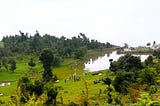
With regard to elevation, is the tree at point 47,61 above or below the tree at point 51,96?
above

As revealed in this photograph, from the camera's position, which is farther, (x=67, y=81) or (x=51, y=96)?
(x=67, y=81)

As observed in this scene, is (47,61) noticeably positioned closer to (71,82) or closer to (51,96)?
(71,82)

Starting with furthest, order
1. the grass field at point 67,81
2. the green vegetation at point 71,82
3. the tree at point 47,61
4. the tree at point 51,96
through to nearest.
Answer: the tree at point 47,61
the grass field at point 67,81
the tree at point 51,96
the green vegetation at point 71,82

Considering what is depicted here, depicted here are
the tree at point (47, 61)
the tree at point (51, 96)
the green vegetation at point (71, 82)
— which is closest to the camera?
the green vegetation at point (71, 82)

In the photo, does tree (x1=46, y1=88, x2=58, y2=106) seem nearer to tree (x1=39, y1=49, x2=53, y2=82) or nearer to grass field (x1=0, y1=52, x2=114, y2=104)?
grass field (x1=0, y1=52, x2=114, y2=104)

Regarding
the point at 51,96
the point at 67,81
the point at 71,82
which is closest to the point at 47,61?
the point at 67,81

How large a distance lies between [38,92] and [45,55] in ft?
85.0

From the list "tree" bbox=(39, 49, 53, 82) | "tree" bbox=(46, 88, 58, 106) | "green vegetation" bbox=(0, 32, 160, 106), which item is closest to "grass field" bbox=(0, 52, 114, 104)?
"green vegetation" bbox=(0, 32, 160, 106)

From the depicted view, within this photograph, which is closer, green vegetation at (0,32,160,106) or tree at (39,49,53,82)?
green vegetation at (0,32,160,106)

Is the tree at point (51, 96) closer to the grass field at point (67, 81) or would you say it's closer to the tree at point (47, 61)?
the grass field at point (67, 81)

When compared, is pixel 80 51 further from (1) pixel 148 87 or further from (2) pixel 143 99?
(2) pixel 143 99

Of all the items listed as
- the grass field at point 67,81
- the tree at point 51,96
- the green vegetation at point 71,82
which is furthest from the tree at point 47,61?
the tree at point 51,96

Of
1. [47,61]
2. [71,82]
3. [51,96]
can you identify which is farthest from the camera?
[47,61]

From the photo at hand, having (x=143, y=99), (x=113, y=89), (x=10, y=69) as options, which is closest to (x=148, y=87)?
(x=113, y=89)
